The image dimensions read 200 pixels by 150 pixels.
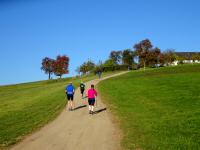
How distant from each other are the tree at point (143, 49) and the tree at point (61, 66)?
28.6 meters

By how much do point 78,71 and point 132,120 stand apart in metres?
144

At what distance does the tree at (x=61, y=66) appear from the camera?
480 feet

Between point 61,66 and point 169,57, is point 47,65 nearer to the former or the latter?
point 61,66

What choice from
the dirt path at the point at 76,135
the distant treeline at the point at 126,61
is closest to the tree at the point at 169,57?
the distant treeline at the point at 126,61

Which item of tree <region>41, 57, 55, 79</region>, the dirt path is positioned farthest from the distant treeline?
the dirt path

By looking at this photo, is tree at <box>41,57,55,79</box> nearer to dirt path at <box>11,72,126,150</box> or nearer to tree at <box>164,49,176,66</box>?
tree at <box>164,49,176,66</box>

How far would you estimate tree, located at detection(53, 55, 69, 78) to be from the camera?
146250 millimetres

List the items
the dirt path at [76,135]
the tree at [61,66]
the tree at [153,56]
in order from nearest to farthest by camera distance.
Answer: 1. the dirt path at [76,135]
2. the tree at [153,56]
3. the tree at [61,66]

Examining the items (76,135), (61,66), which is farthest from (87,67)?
(76,135)

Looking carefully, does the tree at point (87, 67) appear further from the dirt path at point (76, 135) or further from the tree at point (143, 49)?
the dirt path at point (76, 135)

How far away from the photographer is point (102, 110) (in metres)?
26.9

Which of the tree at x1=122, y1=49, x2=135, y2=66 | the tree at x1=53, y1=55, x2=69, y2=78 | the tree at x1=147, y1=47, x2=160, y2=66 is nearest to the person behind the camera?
the tree at x1=147, y1=47, x2=160, y2=66

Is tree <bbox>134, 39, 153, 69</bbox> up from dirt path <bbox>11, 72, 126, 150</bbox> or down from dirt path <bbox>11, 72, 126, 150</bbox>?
up

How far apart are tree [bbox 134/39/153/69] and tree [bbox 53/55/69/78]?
93.8 ft
